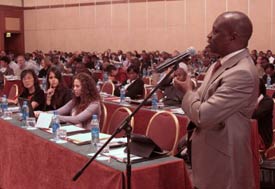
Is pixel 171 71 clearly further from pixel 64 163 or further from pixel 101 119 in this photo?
pixel 101 119

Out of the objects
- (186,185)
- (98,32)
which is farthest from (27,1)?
(186,185)

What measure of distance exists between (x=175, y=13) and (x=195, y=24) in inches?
43.7

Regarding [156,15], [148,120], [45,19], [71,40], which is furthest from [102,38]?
[148,120]

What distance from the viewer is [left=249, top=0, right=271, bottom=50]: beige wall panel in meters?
16.5

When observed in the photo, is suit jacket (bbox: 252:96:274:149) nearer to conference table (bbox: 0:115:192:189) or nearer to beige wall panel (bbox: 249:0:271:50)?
conference table (bbox: 0:115:192:189)

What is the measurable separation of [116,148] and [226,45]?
149cm

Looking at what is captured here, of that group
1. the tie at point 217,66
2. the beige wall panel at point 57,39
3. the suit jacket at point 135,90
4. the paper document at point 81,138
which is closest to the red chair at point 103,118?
the paper document at point 81,138

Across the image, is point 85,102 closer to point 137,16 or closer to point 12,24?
point 137,16

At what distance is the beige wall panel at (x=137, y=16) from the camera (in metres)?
19.8

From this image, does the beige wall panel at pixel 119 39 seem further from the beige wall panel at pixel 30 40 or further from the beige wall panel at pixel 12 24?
the beige wall panel at pixel 12 24

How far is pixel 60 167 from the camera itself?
355 centimetres

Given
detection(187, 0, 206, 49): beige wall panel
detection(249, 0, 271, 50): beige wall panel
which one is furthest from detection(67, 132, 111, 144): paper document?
detection(187, 0, 206, 49): beige wall panel

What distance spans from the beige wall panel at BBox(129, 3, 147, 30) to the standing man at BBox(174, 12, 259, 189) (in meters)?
17.7

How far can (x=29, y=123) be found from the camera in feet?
14.7
